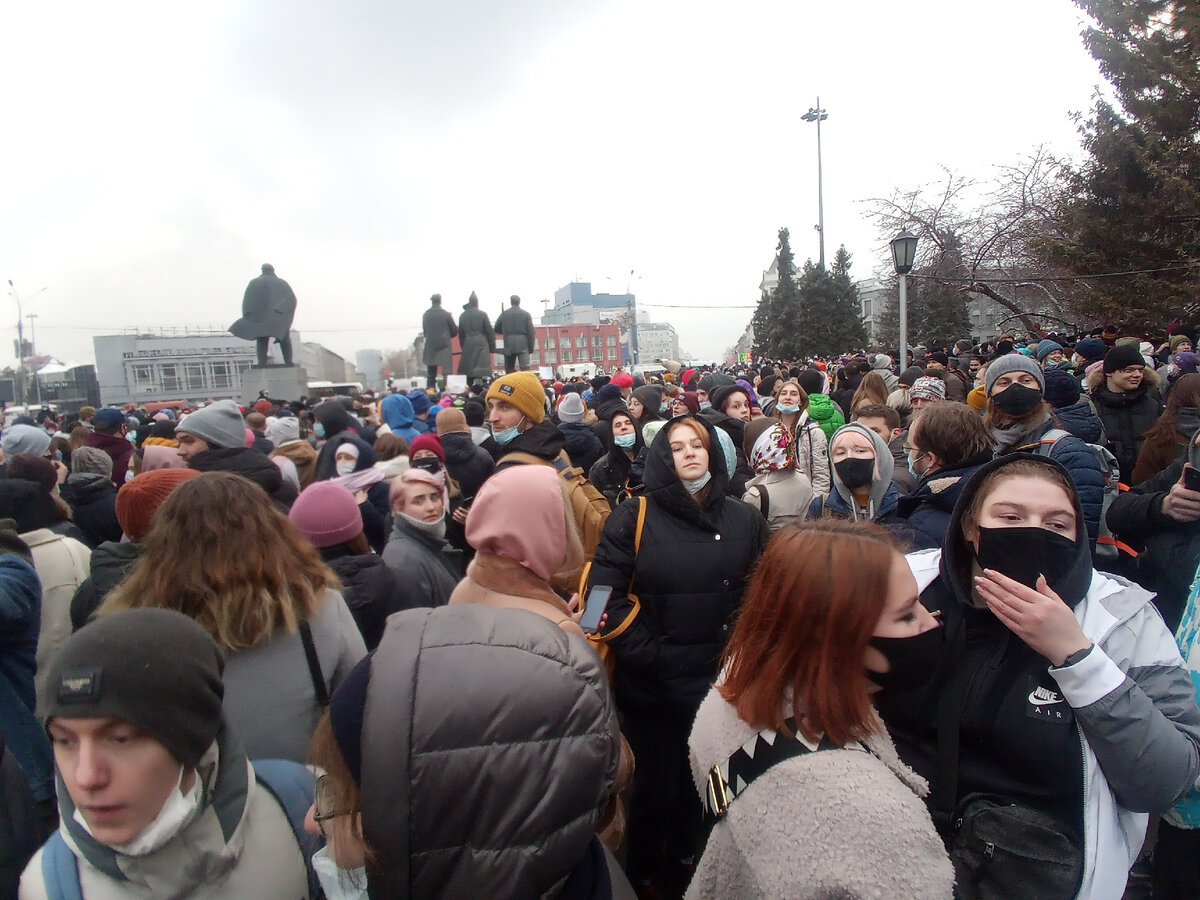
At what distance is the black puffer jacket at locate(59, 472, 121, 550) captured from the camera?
176 inches

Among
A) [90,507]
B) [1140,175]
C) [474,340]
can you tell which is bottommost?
[90,507]

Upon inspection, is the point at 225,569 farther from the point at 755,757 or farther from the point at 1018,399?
the point at 1018,399

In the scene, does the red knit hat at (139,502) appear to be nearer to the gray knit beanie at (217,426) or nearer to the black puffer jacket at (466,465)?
the gray knit beanie at (217,426)

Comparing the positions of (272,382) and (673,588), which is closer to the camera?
(673,588)

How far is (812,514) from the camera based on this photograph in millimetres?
3797

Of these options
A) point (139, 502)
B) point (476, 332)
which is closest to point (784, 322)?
point (476, 332)

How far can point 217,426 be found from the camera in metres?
4.03

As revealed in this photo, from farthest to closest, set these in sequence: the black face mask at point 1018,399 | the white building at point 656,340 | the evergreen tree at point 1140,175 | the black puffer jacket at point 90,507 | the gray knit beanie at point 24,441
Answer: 1. the white building at point 656,340
2. the evergreen tree at point 1140,175
3. the gray knit beanie at point 24,441
4. the black puffer jacket at point 90,507
5. the black face mask at point 1018,399

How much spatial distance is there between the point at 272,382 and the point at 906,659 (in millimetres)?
15046

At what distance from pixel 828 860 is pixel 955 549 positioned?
102 cm

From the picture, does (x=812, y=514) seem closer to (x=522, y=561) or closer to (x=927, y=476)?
(x=927, y=476)

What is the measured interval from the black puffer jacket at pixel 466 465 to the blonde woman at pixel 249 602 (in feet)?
9.74

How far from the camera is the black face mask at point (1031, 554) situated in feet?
5.50

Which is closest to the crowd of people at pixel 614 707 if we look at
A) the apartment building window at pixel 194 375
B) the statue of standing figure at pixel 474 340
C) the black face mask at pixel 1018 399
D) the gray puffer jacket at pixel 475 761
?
the gray puffer jacket at pixel 475 761
